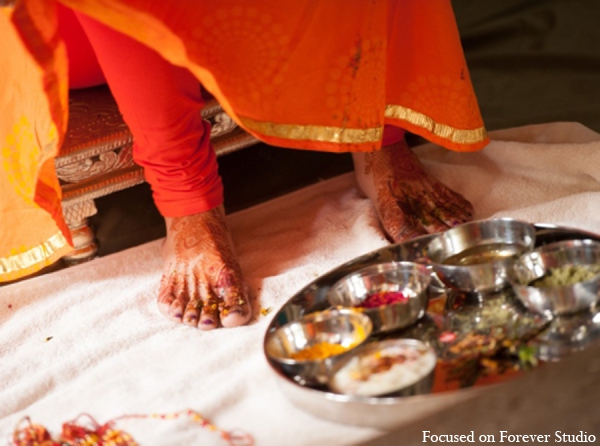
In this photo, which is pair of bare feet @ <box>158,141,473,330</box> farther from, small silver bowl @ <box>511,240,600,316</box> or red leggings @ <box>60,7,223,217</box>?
small silver bowl @ <box>511,240,600,316</box>

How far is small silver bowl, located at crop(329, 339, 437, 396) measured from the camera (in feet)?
2.89

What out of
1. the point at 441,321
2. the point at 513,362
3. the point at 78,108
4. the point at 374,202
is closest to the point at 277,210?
the point at 374,202

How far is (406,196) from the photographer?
143 cm

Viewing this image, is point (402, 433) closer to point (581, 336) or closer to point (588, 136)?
point (581, 336)

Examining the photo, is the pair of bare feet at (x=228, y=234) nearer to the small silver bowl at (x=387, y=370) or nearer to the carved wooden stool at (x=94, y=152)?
the carved wooden stool at (x=94, y=152)

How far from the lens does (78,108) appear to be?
57.5 inches

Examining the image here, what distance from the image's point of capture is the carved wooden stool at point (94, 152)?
141 centimetres

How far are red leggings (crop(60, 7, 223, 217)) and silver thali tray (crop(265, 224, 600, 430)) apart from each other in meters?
0.37

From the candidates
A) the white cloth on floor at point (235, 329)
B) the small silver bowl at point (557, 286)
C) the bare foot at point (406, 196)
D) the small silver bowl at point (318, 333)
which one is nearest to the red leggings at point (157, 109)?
the white cloth on floor at point (235, 329)

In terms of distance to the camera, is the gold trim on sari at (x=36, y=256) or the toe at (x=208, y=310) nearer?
the toe at (x=208, y=310)

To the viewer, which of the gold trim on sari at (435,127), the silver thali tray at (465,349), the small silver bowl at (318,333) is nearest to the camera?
the silver thali tray at (465,349)

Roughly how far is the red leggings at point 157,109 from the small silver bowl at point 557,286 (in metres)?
0.57

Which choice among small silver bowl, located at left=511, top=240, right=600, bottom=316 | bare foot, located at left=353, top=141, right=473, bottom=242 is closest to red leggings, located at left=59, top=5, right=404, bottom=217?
bare foot, located at left=353, top=141, right=473, bottom=242

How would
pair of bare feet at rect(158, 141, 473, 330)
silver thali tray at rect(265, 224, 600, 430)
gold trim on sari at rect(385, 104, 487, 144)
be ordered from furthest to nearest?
gold trim on sari at rect(385, 104, 487, 144), pair of bare feet at rect(158, 141, 473, 330), silver thali tray at rect(265, 224, 600, 430)
